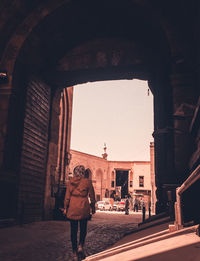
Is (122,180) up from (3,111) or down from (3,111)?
down

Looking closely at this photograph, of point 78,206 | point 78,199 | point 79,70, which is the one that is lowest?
point 78,206

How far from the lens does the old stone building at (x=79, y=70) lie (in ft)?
29.1

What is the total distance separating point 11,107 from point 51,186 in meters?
4.55

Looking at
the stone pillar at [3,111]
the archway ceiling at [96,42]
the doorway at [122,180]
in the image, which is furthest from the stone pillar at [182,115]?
the doorway at [122,180]

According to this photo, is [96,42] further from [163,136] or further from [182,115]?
[182,115]

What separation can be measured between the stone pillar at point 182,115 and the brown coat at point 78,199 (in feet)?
13.8

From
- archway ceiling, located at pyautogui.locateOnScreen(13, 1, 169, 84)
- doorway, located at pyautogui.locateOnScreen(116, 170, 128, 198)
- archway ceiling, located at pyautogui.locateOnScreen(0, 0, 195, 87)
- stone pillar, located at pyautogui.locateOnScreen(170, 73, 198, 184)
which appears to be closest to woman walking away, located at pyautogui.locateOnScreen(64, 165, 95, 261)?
stone pillar, located at pyautogui.locateOnScreen(170, 73, 198, 184)

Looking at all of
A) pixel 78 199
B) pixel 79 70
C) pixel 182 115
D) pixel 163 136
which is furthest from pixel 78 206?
pixel 79 70

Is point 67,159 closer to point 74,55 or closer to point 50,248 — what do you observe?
point 74,55

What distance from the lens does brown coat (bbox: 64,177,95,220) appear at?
4434 mm

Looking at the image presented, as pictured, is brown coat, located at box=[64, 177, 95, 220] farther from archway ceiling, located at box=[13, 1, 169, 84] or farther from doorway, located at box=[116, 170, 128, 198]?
doorway, located at box=[116, 170, 128, 198]

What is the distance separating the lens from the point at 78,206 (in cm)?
447

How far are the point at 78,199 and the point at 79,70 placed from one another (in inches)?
323

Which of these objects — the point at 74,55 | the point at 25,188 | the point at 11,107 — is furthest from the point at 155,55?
the point at 25,188
